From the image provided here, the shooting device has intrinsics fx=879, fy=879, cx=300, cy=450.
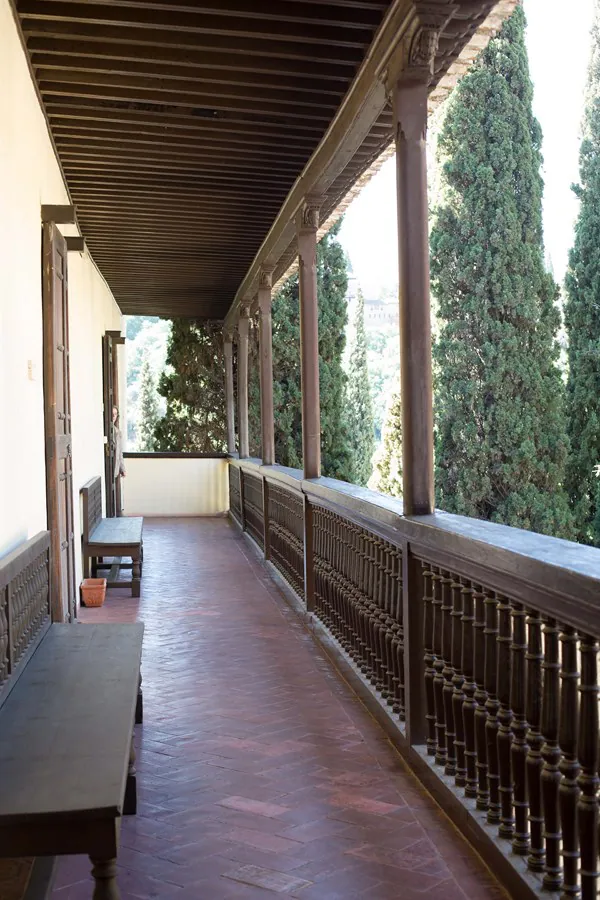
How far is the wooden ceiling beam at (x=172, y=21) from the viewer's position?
4.26 meters

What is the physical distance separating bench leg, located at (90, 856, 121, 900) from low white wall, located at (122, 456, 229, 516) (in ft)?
42.3

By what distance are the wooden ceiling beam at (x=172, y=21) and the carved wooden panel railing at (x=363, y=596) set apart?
2.53 meters

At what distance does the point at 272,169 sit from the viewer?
6637 millimetres

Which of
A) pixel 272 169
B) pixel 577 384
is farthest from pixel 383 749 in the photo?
pixel 577 384

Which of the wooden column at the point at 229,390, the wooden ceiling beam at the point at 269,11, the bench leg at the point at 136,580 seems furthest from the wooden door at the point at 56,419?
the wooden column at the point at 229,390

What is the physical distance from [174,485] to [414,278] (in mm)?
11551

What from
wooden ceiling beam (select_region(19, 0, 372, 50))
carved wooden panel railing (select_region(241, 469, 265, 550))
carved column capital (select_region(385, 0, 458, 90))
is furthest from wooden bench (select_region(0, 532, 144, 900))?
carved wooden panel railing (select_region(241, 469, 265, 550))

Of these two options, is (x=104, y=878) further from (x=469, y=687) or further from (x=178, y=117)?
(x=178, y=117)

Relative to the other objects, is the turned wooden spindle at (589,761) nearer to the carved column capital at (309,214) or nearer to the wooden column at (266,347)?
the carved column capital at (309,214)

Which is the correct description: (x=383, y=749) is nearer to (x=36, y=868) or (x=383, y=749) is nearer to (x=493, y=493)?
(x=36, y=868)

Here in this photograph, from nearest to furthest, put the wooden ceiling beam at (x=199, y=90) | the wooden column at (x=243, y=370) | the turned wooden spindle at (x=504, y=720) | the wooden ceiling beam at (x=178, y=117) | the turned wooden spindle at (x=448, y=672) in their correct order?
the turned wooden spindle at (x=504, y=720) < the turned wooden spindle at (x=448, y=672) < the wooden ceiling beam at (x=199, y=90) < the wooden ceiling beam at (x=178, y=117) < the wooden column at (x=243, y=370)

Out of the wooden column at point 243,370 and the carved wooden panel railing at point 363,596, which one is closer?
the carved wooden panel railing at point 363,596

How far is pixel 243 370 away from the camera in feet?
40.8

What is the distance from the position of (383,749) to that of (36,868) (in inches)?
66.2
